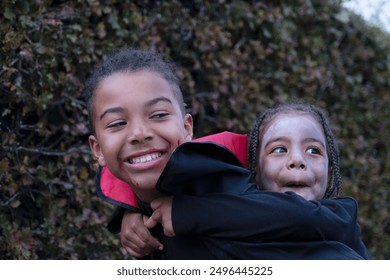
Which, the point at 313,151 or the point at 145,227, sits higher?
the point at 313,151

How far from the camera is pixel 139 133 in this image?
2.22 meters

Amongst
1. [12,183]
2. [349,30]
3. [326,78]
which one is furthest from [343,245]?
[349,30]

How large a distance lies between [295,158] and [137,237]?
1.97 feet

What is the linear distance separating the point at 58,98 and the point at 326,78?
2556 mm

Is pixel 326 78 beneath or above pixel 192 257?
above

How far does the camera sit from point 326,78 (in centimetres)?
531

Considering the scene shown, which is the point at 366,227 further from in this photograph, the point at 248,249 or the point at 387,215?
the point at 248,249

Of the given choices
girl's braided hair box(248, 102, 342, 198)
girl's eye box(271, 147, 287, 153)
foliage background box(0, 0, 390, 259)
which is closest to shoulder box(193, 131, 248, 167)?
girl's braided hair box(248, 102, 342, 198)

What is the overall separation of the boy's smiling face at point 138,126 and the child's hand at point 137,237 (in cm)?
16

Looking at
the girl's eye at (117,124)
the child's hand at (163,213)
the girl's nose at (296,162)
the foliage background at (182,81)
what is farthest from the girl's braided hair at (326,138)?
the foliage background at (182,81)

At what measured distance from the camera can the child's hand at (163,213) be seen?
7.31 feet

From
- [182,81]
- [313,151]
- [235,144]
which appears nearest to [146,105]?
[235,144]

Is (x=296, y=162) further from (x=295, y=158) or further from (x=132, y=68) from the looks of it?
(x=132, y=68)

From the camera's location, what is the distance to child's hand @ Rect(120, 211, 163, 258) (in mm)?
2430
